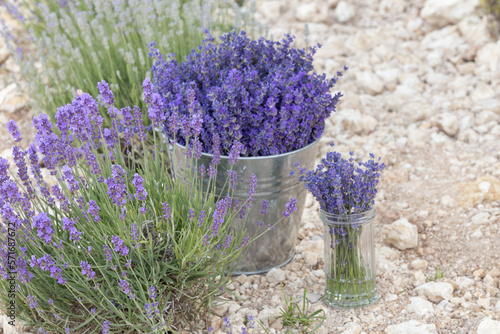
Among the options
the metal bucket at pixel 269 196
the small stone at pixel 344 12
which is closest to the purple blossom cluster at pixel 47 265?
the metal bucket at pixel 269 196

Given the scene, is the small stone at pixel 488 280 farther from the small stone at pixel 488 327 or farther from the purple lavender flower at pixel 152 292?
the purple lavender flower at pixel 152 292

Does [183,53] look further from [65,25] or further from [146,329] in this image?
[146,329]

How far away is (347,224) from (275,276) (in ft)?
1.66

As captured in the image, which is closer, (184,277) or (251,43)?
(184,277)

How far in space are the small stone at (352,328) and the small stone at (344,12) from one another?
3791mm

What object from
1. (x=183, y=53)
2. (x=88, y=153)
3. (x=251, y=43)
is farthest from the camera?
(x=183, y=53)

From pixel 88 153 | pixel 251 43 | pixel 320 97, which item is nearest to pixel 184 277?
pixel 88 153

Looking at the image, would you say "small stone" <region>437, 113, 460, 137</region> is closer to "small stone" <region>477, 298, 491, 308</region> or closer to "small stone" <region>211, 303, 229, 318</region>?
"small stone" <region>477, 298, 491, 308</region>

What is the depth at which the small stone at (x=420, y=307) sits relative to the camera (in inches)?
92.4

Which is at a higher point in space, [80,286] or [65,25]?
[65,25]

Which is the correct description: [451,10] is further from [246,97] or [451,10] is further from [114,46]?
[246,97]

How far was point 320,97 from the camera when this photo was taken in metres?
2.41

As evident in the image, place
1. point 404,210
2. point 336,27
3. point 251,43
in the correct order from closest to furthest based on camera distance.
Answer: point 251,43, point 404,210, point 336,27

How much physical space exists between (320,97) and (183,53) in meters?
1.32
